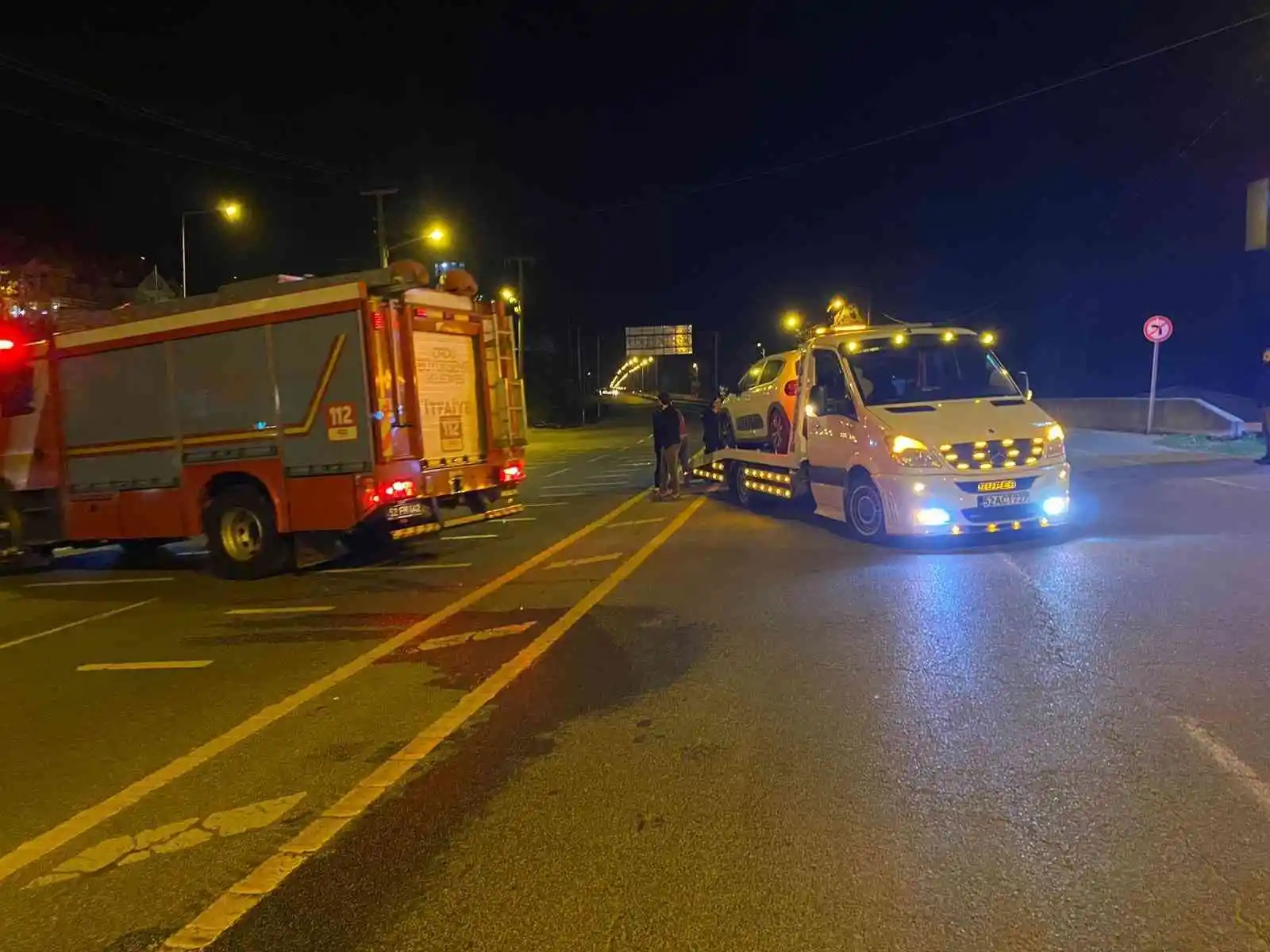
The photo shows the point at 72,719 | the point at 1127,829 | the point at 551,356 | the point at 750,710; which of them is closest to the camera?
the point at 1127,829

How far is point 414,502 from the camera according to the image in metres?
10.5

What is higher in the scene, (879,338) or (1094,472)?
(879,338)

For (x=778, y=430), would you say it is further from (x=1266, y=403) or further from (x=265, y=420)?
(x=1266, y=403)

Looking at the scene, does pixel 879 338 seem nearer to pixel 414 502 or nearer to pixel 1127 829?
pixel 414 502

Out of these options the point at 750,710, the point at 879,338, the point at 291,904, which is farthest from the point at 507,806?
the point at 879,338

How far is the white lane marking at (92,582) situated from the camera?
1155 cm

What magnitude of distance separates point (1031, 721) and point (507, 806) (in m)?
2.69

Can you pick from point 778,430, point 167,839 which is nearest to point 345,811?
point 167,839

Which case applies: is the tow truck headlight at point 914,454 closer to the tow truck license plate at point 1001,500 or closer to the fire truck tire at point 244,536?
the tow truck license plate at point 1001,500

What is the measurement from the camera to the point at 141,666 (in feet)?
24.4

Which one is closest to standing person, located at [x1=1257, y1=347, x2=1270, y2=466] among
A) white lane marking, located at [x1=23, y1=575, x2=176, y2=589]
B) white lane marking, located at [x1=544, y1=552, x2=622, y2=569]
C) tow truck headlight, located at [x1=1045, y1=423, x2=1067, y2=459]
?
tow truck headlight, located at [x1=1045, y1=423, x2=1067, y2=459]

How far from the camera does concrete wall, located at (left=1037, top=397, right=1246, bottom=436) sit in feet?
80.5

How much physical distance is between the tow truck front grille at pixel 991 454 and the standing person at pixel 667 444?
630cm

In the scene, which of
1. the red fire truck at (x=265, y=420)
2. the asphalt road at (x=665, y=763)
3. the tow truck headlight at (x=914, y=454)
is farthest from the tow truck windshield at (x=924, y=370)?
the red fire truck at (x=265, y=420)
